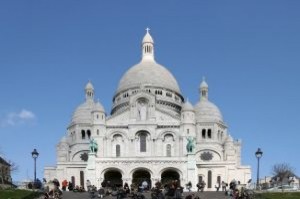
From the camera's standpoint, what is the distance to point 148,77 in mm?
122938

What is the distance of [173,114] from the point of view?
112062mm

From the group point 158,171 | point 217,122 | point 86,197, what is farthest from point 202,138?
point 86,197

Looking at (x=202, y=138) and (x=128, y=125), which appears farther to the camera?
(x=202, y=138)

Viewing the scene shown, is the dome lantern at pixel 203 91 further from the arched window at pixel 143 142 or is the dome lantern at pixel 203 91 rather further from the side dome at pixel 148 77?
the arched window at pixel 143 142

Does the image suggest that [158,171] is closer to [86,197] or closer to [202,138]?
[202,138]

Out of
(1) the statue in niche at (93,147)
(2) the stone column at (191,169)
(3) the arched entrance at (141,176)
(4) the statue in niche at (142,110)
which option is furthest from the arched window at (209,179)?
(1) the statue in niche at (93,147)

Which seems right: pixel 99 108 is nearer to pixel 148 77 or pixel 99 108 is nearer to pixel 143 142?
pixel 143 142

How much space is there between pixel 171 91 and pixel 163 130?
Answer: 57.2ft

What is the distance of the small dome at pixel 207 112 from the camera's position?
11858 centimetres

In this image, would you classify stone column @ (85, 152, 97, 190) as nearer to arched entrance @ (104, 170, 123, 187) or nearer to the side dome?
arched entrance @ (104, 170, 123, 187)

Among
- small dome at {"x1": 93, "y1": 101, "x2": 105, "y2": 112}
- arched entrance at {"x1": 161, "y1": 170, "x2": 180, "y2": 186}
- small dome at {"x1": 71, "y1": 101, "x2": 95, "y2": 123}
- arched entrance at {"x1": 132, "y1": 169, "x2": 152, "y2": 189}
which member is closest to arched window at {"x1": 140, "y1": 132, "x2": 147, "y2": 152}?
arched entrance at {"x1": 132, "y1": 169, "x2": 152, "y2": 189}

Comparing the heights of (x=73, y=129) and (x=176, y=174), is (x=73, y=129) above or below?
above

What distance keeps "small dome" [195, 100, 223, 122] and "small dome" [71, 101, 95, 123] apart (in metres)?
18.1

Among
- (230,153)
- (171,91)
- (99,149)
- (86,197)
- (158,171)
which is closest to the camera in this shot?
(86,197)
